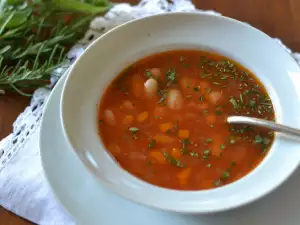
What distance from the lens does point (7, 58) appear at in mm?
1979

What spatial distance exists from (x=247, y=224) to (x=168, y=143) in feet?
1.23


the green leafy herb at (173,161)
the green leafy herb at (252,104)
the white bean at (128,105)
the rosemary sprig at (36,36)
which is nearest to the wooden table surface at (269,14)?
the rosemary sprig at (36,36)

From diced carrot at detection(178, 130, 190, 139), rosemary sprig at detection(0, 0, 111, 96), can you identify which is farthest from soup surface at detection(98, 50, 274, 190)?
rosemary sprig at detection(0, 0, 111, 96)

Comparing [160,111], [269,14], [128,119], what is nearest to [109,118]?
[128,119]

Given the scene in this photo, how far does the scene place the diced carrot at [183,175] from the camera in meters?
1.51

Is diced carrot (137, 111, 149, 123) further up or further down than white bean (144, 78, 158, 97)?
further down

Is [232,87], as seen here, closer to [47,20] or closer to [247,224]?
[247,224]

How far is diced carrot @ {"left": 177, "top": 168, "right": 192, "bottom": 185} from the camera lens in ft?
4.95

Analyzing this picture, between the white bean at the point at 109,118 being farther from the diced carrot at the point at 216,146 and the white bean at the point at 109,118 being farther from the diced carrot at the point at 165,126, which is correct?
the diced carrot at the point at 216,146

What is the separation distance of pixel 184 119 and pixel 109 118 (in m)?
0.27

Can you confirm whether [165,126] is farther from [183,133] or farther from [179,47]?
[179,47]

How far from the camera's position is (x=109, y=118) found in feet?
5.44

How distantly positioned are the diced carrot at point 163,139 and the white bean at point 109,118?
6.4 inches

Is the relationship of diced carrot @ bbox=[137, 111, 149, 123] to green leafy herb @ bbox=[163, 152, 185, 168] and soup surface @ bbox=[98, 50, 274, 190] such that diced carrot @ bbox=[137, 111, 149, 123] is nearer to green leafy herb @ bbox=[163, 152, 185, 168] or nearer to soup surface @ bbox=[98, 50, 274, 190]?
soup surface @ bbox=[98, 50, 274, 190]
